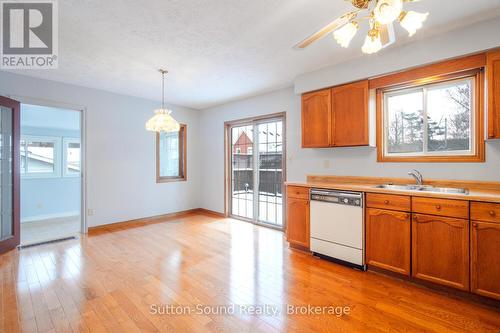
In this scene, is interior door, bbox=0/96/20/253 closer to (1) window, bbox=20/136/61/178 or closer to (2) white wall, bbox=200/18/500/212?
(1) window, bbox=20/136/61/178

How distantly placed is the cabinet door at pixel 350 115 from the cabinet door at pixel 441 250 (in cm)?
116

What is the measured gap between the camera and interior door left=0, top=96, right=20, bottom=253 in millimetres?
3396

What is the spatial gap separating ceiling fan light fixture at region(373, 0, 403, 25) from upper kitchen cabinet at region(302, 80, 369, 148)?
1.86 metres

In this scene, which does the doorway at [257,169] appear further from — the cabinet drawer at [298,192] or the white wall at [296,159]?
the cabinet drawer at [298,192]

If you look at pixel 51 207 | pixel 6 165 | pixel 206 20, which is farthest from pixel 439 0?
pixel 51 207

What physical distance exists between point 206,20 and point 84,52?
169cm

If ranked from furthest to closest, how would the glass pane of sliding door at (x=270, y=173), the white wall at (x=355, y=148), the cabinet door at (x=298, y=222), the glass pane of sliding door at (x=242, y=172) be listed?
1. the glass pane of sliding door at (x=242, y=172)
2. the glass pane of sliding door at (x=270, y=173)
3. the cabinet door at (x=298, y=222)
4. the white wall at (x=355, y=148)

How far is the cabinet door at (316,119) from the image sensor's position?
3.32m

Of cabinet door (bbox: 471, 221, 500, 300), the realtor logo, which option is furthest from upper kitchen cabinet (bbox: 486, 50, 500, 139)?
the realtor logo

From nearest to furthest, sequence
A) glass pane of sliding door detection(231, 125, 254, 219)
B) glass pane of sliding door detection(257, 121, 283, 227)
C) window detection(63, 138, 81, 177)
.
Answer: glass pane of sliding door detection(257, 121, 283, 227) → glass pane of sliding door detection(231, 125, 254, 219) → window detection(63, 138, 81, 177)

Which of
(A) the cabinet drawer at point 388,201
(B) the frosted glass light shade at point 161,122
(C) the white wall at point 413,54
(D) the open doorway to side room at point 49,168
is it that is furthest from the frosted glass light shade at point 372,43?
(D) the open doorway to side room at point 49,168

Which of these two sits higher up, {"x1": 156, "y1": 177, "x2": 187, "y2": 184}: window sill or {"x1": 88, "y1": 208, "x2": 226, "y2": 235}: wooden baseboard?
{"x1": 156, "y1": 177, "x2": 187, "y2": 184}: window sill

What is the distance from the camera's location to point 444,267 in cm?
221

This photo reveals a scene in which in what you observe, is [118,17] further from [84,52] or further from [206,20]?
[84,52]
